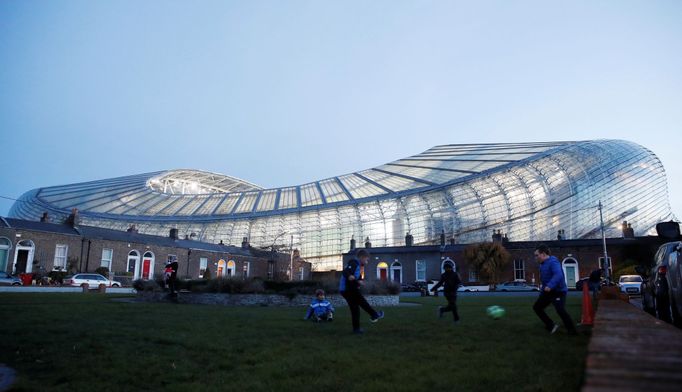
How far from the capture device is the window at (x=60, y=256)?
137 ft

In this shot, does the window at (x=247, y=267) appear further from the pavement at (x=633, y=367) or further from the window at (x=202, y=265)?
the pavement at (x=633, y=367)

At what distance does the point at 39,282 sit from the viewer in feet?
120

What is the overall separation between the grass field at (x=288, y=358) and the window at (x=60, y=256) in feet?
115

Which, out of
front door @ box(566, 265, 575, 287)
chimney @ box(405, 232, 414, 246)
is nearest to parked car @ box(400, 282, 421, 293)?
chimney @ box(405, 232, 414, 246)

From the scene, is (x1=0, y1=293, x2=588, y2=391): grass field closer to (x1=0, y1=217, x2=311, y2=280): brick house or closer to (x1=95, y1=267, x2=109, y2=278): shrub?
(x1=0, y1=217, x2=311, y2=280): brick house

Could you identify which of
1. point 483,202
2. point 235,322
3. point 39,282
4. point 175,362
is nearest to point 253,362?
point 175,362

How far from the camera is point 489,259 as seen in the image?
4878 centimetres

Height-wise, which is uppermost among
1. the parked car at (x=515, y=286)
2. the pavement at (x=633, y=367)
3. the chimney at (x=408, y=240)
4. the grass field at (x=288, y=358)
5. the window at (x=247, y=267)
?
the chimney at (x=408, y=240)

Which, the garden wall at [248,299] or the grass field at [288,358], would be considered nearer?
the grass field at [288,358]

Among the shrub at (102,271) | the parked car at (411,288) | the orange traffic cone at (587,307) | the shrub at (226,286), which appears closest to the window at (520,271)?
the parked car at (411,288)

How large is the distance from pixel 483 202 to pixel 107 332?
5511 centimetres

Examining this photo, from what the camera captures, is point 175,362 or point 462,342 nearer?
point 175,362

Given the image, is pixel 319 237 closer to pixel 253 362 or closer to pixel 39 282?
pixel 39 282

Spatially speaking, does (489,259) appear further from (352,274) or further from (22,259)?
(22,259)
